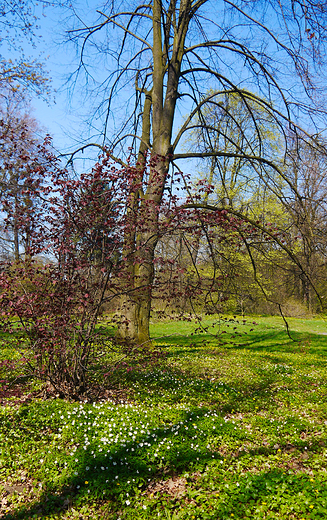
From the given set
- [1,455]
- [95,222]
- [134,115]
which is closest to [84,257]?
[95,222]

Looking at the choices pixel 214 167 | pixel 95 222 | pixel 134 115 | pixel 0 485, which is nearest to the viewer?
pixel 0 485

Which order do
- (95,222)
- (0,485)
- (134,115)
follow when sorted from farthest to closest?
(134,115), (95,222), (0,485)

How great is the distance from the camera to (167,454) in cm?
404

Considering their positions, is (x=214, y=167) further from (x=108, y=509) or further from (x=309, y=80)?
(x=108, y=509)

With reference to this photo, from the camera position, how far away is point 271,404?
19.9ft

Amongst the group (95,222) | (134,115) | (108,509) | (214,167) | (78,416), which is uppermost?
(134,115)

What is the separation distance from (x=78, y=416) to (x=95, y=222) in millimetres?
2716

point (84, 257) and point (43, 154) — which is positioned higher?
point (43, 154)

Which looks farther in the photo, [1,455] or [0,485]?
[1,455]

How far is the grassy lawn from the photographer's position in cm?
338

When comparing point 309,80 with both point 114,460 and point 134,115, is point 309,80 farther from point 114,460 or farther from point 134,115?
point 114,460

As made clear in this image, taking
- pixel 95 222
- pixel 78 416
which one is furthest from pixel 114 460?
pixel 95 222

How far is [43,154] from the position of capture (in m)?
5.66

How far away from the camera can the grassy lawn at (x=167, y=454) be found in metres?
3.38
